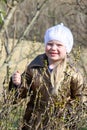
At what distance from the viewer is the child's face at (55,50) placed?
3.34 metres

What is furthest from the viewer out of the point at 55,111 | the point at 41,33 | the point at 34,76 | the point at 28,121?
the point at 41,33

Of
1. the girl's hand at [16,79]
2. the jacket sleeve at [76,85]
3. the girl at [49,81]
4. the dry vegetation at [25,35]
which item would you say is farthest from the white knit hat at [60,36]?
the girl's hand at [16,79]

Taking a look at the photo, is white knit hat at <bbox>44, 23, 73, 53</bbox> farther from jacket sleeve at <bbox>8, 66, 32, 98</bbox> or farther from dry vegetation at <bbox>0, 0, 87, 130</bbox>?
jacket sleeve at <bbox>8, 66, 32, 98</bbox>

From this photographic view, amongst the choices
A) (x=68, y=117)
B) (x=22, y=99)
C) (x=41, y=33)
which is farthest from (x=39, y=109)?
(x=41, y=33)

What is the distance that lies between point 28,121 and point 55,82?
0.43 metres

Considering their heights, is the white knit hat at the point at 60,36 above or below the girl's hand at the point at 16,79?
above

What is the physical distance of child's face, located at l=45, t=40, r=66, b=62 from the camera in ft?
11.0

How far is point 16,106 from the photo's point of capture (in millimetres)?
3115

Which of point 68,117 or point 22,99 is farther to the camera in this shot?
point 22,99

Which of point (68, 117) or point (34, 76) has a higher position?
point (34, 76)

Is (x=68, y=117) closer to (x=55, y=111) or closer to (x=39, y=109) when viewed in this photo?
(x=55, y=111)

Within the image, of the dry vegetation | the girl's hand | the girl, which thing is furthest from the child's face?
the girl's hand

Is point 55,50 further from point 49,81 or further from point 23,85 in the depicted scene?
point 23,85

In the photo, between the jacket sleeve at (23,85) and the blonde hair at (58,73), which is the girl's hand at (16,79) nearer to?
the jacket sleeve at (23,85)
